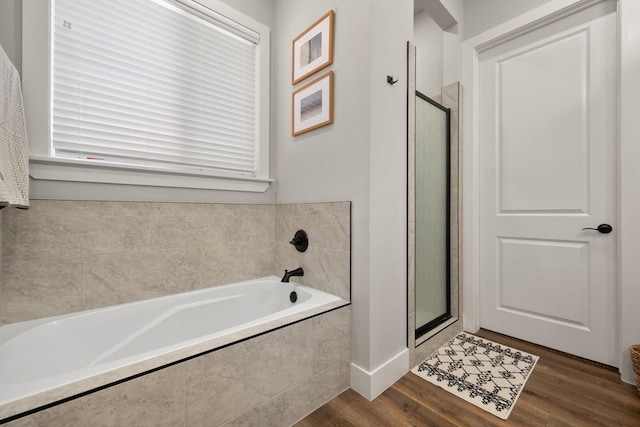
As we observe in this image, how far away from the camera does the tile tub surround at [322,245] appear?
62.2 inches

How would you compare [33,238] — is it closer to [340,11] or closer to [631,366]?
[340,11]

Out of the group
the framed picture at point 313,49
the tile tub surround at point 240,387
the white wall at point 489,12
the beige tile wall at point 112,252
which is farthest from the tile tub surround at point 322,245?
the white wall at point 489,12

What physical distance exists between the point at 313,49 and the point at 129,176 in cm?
140

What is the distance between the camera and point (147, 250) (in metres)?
1.58

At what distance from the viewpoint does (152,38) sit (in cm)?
164

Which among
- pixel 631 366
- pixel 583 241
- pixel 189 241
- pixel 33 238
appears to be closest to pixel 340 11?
pixel 189 241

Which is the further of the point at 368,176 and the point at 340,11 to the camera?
the point at 340,11

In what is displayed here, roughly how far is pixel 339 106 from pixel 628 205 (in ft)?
5.84

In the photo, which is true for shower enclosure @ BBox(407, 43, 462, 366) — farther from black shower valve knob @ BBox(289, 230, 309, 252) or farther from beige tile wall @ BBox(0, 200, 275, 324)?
beige tile wall @ BBox(0, 200, 275, 324)

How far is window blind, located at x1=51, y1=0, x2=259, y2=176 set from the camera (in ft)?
4.64

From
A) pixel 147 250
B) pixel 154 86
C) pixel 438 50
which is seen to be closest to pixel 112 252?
pixel 147 250

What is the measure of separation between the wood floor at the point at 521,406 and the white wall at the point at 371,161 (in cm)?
12

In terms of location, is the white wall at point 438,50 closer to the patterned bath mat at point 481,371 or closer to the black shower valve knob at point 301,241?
the black shower valve knob at point 301,241

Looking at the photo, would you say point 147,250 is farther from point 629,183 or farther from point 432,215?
point 629,183
